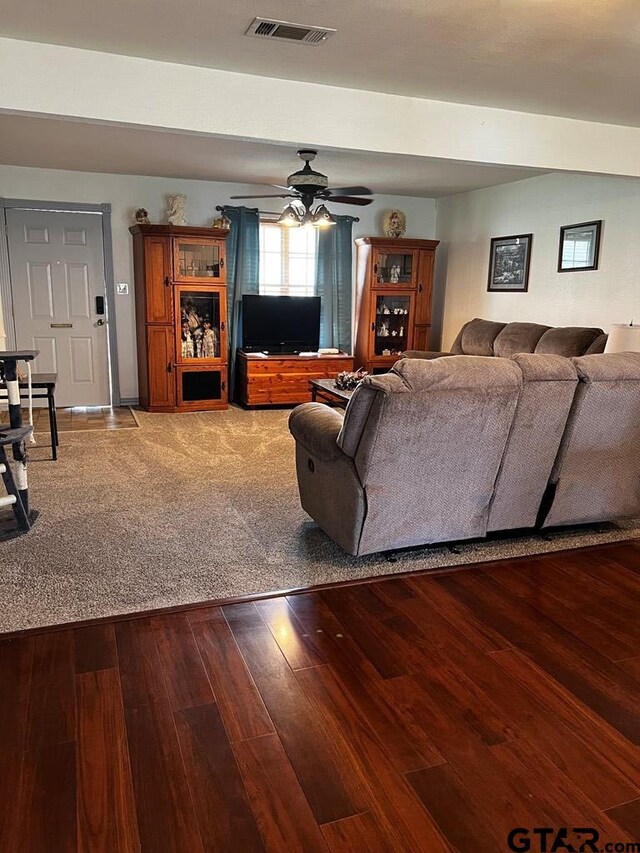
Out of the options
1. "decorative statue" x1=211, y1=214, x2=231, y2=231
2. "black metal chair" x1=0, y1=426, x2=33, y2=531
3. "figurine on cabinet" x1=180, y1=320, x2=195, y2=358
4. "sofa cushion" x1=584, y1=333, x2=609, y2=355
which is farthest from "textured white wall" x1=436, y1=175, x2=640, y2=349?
"black metal chair" x1=0, y1=426, x2=33, y2=531

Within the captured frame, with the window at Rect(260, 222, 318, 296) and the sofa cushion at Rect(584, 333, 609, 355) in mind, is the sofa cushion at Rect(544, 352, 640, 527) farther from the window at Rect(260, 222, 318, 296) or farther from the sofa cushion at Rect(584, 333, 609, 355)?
the window at Rect(260, 222, 318, 296)

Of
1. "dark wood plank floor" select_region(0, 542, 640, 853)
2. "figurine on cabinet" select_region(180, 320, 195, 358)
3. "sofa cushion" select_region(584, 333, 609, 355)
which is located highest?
"sofa cushion" select_region(584, 333, 609, 355)

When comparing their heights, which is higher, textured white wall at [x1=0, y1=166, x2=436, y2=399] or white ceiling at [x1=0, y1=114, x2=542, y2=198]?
white ceiling at [x1=0, y1=114, x2=542, y2=198]

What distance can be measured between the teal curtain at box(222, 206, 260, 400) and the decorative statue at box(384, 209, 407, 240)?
1.46 m

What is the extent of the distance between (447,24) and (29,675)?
9.47ft

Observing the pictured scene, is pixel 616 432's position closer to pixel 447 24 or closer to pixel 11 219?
pixel 447 24

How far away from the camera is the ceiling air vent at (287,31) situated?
2535 millimetres

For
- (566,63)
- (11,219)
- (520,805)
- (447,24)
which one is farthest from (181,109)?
(11,219)

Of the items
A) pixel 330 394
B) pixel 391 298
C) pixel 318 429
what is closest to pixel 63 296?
pixel 330 394

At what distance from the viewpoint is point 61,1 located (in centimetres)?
238

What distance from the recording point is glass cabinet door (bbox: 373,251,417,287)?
693 centimetres

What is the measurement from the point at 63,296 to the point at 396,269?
355 cm

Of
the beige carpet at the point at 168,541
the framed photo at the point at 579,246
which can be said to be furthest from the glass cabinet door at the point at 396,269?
the beige carpet at the point at 168,541

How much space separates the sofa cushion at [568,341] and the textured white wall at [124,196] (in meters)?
3.08
